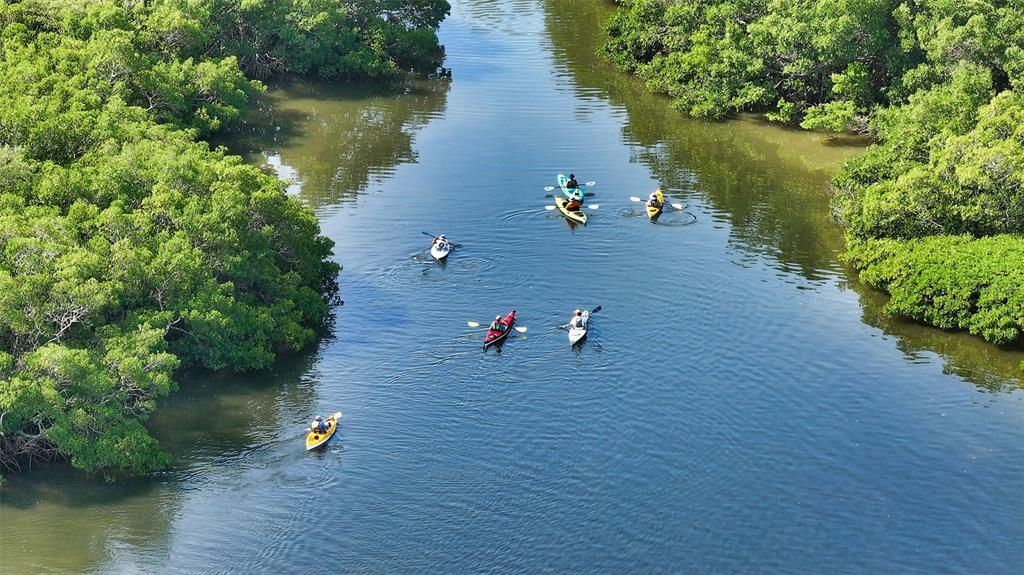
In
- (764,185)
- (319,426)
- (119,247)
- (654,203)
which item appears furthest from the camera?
(764,185)

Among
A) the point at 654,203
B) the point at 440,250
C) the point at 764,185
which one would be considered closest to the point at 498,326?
the point at 440,250

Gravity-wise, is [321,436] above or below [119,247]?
below

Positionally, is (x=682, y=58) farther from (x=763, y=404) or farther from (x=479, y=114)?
(x=763, y=404)

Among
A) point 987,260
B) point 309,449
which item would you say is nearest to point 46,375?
point 309,449

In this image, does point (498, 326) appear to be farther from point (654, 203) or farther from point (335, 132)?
point (335, 132)

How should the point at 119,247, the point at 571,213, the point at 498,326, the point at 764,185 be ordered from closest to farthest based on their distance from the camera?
the point at 119,247
the point at 498,326
the point at 571,213
the point at 764,185

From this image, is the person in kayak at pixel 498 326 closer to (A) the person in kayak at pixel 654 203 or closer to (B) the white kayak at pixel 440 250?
(B) the white kayak at pixel 440 250

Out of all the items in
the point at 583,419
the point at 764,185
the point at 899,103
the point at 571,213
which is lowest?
the point at 583,419
